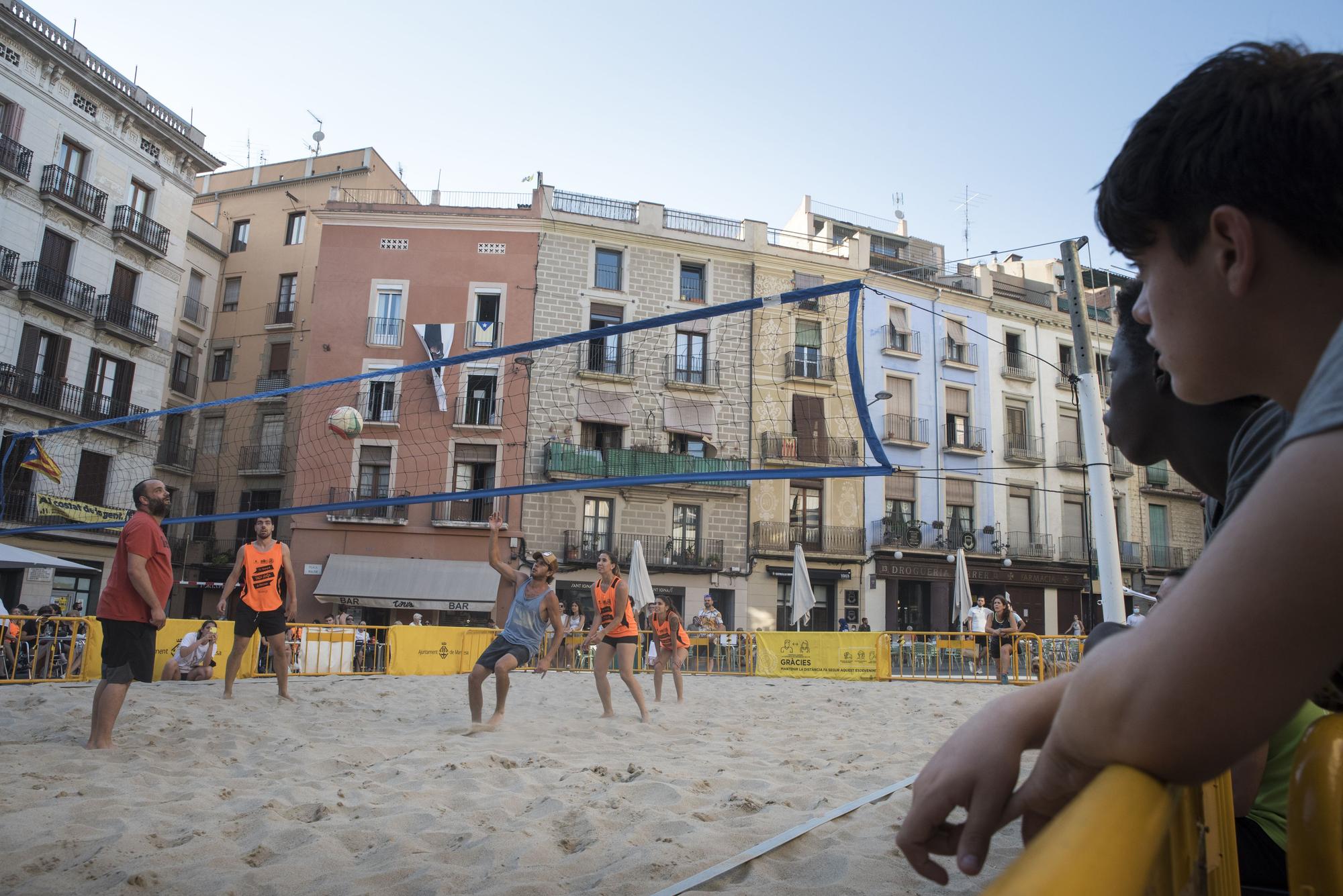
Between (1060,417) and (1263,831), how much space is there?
3385cm

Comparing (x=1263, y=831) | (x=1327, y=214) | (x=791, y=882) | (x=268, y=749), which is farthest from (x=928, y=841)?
(x=268, y=749)

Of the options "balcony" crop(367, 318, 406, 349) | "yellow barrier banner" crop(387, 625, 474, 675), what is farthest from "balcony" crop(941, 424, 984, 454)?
"yellow barrier banner" crop(387, 625, 474, 675)

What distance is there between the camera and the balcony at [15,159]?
22.3m

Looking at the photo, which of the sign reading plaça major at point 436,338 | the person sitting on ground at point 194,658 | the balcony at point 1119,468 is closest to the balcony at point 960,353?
the balcony at point 1119,468

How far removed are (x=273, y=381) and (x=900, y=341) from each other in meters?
22.4

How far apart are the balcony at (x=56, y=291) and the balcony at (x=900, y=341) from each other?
969 inches

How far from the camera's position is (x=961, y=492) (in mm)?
30328

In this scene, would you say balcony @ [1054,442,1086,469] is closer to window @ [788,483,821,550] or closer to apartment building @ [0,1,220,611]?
window @ [788,483,821,550]

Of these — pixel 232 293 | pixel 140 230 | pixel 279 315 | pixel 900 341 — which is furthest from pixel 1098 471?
pixel 232 293

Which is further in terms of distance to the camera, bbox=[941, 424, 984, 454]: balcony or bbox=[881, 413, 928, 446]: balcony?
bbox=[941, 424, 984, 454]: balcony

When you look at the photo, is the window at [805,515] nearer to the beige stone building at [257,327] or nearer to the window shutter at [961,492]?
the window shutter at [961,492]

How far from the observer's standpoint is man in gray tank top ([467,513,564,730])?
7.26 meters

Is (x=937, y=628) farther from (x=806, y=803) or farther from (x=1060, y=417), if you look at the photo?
(x=806, y=803)

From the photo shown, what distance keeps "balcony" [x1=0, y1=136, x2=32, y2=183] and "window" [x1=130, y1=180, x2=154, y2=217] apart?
352 centimetres
